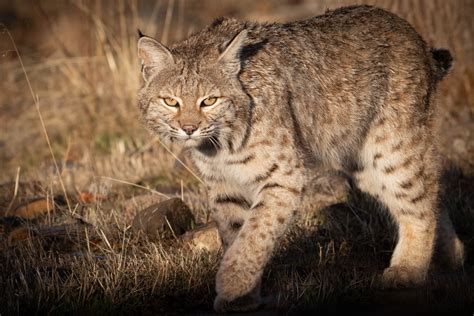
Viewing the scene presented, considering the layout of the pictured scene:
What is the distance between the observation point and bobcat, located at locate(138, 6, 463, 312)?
181 inches

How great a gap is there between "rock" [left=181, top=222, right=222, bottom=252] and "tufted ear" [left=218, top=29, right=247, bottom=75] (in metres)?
1.20

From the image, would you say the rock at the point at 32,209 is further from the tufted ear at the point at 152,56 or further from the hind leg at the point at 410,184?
the hind leg at the point at 410,184

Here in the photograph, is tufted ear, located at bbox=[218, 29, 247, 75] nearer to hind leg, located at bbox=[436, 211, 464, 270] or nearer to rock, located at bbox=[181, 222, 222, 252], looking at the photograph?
rock, located at bbox=[181, 222, 222, 252]

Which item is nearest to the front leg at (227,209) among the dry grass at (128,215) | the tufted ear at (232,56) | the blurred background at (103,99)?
the dry grass at (128,215)

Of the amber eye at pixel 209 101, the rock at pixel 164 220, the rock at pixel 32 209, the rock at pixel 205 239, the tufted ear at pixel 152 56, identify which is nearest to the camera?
the amber eye at pixel 209 101

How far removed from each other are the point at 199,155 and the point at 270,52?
0.81 metres

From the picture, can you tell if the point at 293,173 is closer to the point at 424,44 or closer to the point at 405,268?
the point at 405,268

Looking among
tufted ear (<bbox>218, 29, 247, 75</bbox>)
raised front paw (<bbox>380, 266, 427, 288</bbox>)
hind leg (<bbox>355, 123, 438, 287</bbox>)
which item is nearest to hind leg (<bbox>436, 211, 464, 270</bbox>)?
hind leg (<bbox>355, 123, 438, 287</bbox>)

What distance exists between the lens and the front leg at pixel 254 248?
4.41m

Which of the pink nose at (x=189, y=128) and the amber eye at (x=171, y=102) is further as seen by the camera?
the amber eye at (x=171, y=102)

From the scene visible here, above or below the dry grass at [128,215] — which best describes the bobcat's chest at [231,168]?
above

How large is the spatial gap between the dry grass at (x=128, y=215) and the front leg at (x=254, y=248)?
0.22 meters

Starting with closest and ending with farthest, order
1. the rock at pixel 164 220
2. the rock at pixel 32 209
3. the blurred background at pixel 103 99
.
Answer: the rock at pixel 164 220
the rock at pixel 32 209
the blurred background at pixel 103 99

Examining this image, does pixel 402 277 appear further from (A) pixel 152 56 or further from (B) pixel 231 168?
(A) pixel 152 56
